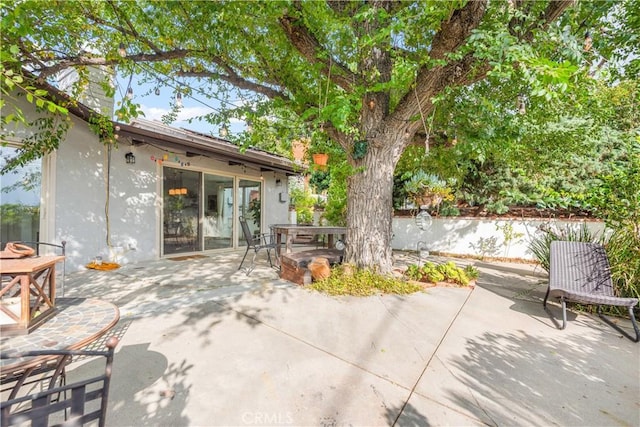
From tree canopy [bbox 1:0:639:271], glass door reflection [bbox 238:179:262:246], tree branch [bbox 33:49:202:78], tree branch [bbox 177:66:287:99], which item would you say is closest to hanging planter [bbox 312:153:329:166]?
tree canopy [bbox 1:0:639:271]

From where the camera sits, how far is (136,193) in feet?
19.4

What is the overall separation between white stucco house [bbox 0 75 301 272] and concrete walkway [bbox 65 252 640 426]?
1.65m

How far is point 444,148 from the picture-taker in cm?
505

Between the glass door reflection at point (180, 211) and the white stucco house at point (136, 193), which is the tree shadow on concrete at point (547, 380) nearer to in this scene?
the white stucco house at point (136, 193)

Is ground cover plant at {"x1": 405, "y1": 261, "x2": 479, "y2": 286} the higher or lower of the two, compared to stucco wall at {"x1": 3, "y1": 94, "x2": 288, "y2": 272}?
lower

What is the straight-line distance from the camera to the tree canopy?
120 inches

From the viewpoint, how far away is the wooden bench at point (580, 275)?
127 inches

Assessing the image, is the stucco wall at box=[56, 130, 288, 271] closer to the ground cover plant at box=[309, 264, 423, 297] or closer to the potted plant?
the ground cover plant at box=[309, 264, 423, 297]

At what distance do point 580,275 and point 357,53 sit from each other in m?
4.30

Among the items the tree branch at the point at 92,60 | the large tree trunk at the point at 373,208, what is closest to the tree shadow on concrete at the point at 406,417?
the large tree trunk at the point at 373,208

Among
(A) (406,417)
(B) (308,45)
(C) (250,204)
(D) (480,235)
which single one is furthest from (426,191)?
(C) (250,204)

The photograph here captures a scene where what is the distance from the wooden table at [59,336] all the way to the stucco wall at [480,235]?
20.8 feet

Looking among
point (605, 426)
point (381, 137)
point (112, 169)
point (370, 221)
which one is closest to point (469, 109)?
point (381, 137)

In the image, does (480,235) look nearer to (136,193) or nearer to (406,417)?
(406,417)
